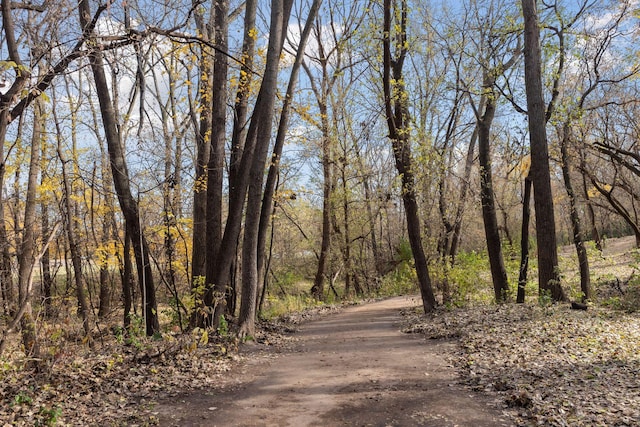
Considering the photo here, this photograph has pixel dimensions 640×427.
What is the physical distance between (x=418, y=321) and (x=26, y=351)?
861 cm

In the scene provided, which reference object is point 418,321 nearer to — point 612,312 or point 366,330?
point 366,330

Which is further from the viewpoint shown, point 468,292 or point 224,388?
point 468,292

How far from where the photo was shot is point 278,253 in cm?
2881

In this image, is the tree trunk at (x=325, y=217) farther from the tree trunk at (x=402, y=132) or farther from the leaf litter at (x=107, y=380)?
the leaf litter at (x=107, y=380)

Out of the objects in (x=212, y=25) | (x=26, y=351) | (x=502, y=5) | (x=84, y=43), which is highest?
(x=502, y=5)

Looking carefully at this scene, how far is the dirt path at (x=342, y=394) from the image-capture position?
15.5 feet

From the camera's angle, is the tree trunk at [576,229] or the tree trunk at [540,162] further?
the tree trunk at [576,229]

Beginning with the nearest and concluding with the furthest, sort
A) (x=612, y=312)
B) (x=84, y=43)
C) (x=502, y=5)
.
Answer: (x=84, y=43) → (x=612, y=312) → (x=502, y=5)

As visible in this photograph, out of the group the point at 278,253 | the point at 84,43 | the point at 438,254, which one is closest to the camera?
the point at 84,43

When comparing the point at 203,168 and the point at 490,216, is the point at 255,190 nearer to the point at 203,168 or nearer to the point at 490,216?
the point at 203,168

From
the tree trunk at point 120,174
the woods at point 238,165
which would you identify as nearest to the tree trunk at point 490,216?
the woods at point 238,165

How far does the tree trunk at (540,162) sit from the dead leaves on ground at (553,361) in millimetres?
895

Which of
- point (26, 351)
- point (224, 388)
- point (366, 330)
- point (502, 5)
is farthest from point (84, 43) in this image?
point (502, 5)

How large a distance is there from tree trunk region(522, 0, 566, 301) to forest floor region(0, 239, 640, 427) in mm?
1578
